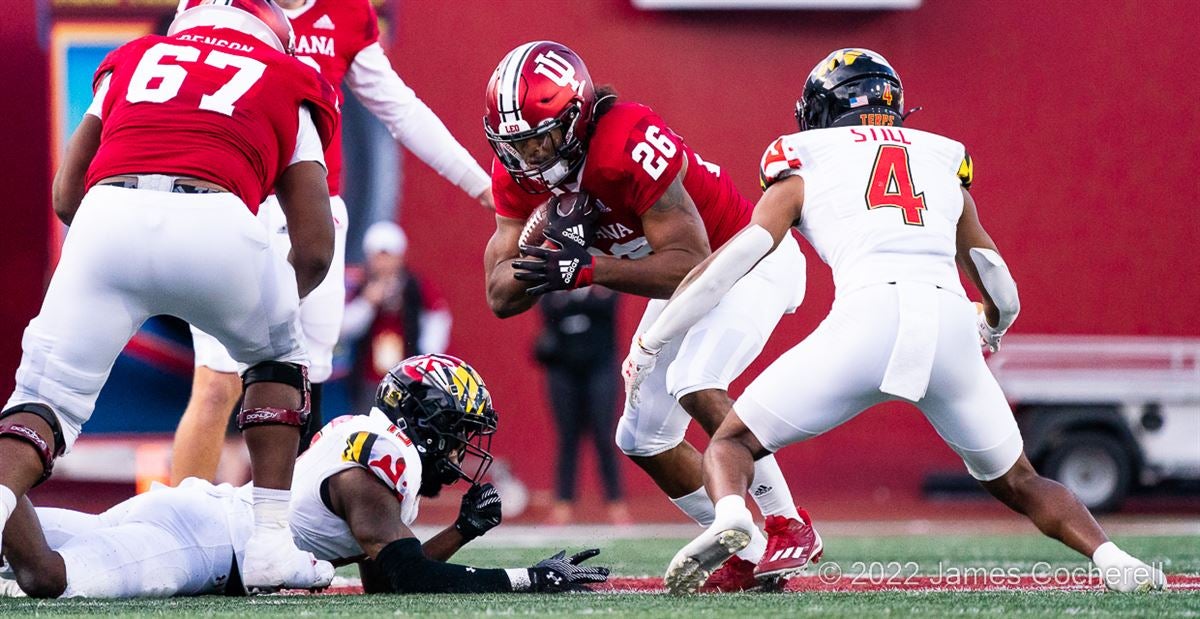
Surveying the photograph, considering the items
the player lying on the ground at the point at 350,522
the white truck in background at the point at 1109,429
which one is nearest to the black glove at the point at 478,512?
the player lying on the ground at the point at 350,522

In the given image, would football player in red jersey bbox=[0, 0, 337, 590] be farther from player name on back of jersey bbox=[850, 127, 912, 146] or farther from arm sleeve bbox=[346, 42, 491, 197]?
player name on back of jersey bbox=[850, 127, 912, 146]

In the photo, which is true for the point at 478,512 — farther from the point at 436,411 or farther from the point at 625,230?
the point at 625,230

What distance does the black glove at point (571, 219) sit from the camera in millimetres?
4586

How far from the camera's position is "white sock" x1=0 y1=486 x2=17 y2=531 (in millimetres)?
3619

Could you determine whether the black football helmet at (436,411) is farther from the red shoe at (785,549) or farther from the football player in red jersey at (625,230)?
the red shoe at (785,549)

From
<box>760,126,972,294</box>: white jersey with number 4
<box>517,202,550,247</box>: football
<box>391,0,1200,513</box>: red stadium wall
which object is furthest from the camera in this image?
<box>391,0,1200,513</box>: red stadium wall

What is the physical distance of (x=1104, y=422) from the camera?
10.9 meters

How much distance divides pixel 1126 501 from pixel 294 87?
8.86 meters

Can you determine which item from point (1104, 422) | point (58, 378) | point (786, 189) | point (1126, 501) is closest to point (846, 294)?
point (786, 189)

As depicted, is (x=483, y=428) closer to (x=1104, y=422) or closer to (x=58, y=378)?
(x=58, y=378)

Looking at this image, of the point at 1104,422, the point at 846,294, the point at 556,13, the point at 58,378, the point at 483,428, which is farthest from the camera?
the point at 556,13

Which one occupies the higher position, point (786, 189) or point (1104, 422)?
point (786, 189)

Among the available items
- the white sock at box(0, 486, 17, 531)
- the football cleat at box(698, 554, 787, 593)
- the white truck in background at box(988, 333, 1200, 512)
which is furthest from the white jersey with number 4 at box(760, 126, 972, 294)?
the white truck in background at box(988, 333, 1200, 512)

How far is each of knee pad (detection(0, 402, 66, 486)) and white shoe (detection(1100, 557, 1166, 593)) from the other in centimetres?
274
